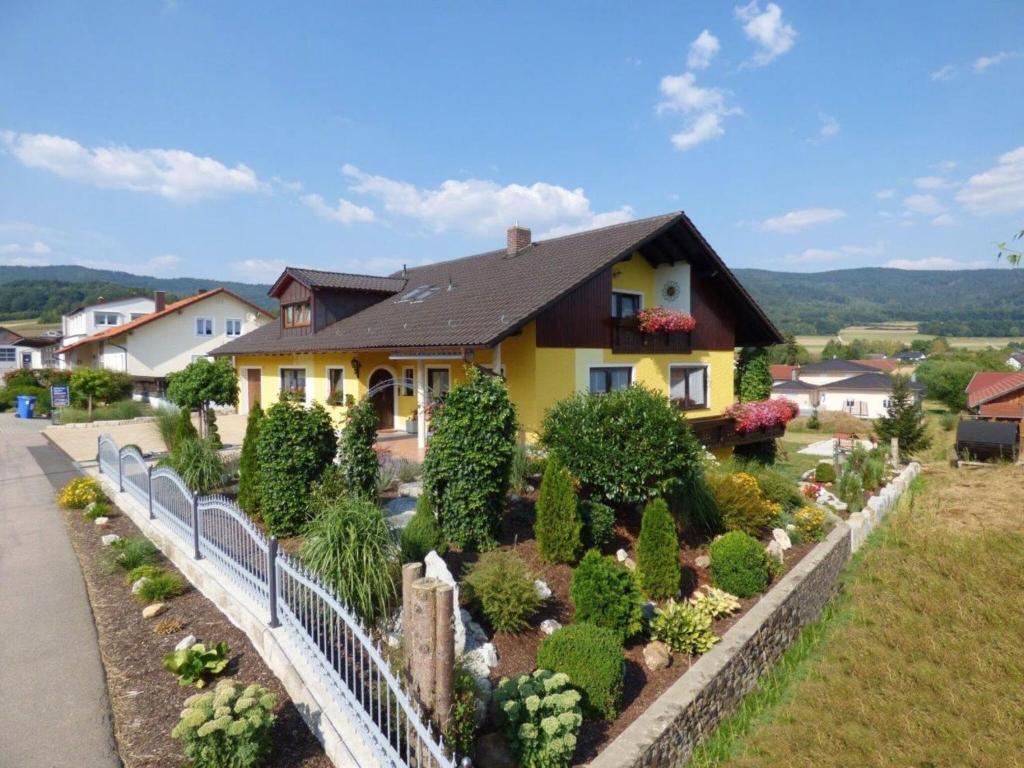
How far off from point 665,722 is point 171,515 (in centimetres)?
745

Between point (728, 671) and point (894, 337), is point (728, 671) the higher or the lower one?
the lower one

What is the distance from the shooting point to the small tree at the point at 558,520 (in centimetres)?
798

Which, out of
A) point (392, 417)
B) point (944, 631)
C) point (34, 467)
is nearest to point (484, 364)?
point (392, 417)

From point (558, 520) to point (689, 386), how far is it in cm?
1149

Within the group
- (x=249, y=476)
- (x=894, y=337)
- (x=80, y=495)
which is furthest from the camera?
(x=894, y=337)

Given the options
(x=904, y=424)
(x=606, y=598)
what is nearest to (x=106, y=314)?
(x=606, y=598)

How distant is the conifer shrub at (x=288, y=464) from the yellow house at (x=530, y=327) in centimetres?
329

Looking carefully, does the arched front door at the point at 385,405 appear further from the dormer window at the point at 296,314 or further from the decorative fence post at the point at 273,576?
the decorative fence post at the point at 273,576

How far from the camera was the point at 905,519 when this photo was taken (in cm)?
1455

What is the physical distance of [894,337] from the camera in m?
151

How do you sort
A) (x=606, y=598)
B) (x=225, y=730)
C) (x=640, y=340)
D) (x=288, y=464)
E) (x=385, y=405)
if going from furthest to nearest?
(x=385, y=405) < (x=640, y=340) < (x=288, y=464) < (x=606, y=598) < (x=225, y=730)

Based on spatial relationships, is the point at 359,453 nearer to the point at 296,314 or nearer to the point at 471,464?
the point at 471,464

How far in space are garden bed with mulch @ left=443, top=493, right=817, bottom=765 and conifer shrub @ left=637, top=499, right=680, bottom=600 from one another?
2.54 feet

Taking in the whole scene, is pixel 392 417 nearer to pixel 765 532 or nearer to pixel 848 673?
pixel 765 532
